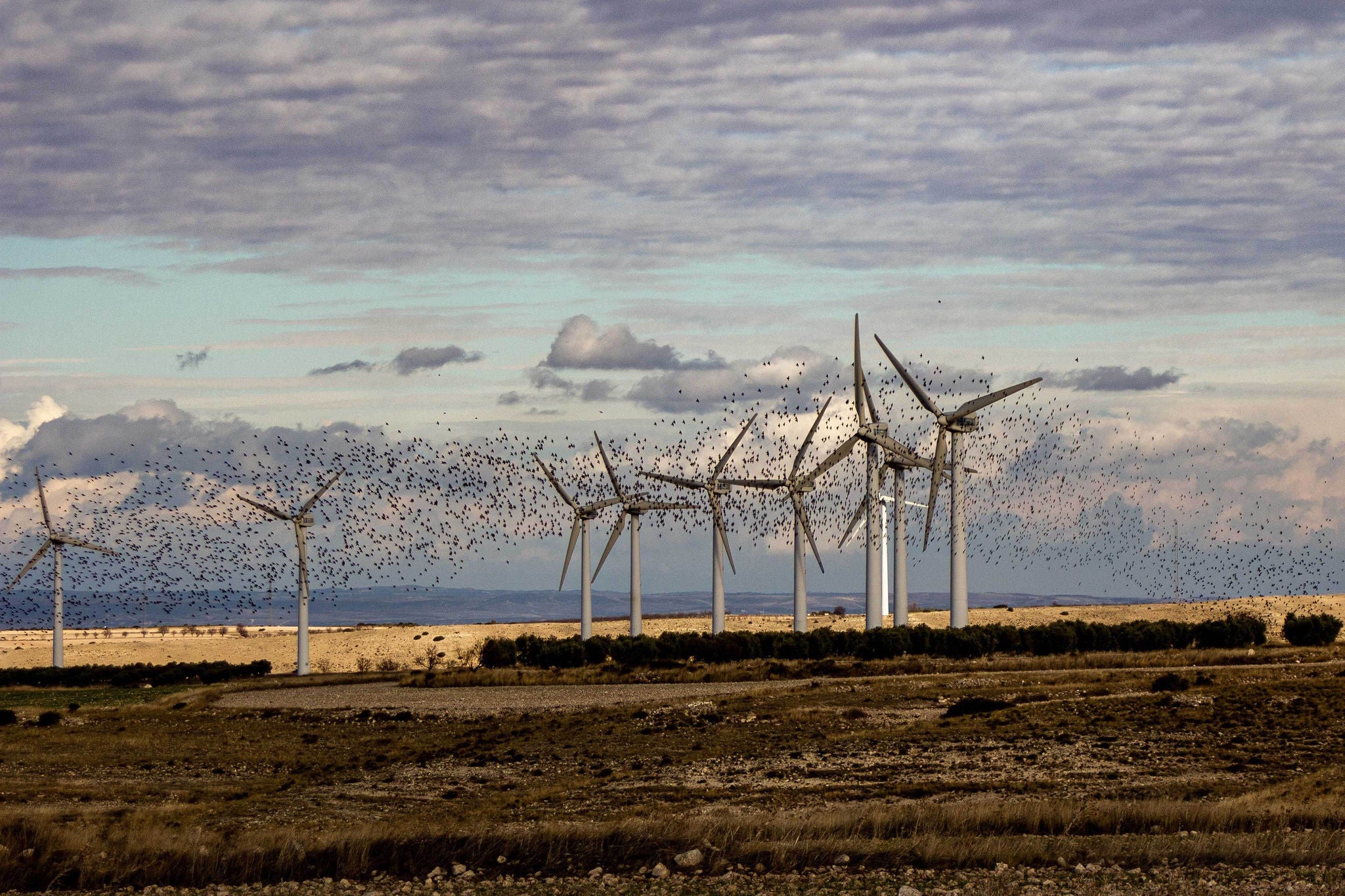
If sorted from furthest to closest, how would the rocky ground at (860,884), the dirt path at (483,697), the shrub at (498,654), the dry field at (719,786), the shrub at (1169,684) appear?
the shrub at (498,654), the dirt path at (483,697), the shrub at (1169,684), the dry field at (719,786), the rocky ground at (860,884)

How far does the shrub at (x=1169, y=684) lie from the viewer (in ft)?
168

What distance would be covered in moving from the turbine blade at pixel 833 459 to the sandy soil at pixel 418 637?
12270 millimetres

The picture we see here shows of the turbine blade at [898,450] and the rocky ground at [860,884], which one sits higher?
the turbine blade at [898,450]

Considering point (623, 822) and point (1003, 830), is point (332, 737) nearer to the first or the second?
point (623, 822)

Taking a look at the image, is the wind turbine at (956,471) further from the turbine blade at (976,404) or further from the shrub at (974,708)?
the shrub at (974,708)

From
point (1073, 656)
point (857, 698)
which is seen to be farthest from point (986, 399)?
point (857, 698)

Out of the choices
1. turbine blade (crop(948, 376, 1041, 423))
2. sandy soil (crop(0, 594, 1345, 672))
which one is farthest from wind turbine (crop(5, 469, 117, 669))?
turbine blade (crop(948, 376, 1041, 423))

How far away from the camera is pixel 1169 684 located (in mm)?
51938

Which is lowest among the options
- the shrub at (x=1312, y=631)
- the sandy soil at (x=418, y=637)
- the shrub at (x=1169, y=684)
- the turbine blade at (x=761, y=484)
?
the sandy soil at (x=418, y=637)

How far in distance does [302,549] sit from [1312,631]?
59.1 metres

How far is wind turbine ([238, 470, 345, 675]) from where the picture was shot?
8694cm

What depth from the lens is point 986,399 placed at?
84.1m

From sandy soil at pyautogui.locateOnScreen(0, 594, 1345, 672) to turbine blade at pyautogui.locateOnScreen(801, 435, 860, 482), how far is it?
12.3m

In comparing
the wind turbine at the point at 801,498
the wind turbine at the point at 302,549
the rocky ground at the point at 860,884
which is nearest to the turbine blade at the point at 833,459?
the wind turbine at the point at 801,498
